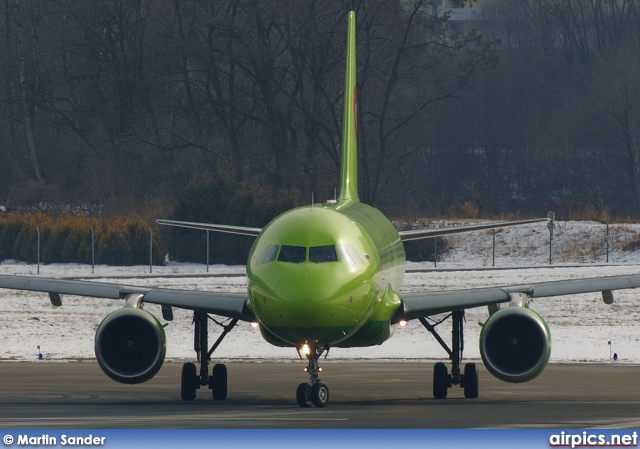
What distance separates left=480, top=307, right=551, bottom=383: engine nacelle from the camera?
21.6 meters

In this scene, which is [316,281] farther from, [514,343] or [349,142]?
[349,142]

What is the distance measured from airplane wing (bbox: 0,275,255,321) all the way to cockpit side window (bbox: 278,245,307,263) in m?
2.39

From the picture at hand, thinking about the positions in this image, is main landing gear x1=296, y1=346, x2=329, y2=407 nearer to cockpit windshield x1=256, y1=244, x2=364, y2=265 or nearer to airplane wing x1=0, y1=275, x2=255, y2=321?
cockpit windshield x1=256, y1=244, x2=364, y2=265

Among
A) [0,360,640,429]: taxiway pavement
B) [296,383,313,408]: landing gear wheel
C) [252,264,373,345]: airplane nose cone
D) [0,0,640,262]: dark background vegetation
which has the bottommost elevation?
[0,360,640,429]: taxiway pavement

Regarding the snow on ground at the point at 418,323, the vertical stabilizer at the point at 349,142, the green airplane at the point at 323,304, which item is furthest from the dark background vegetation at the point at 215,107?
the green airplane at the point at 323,304

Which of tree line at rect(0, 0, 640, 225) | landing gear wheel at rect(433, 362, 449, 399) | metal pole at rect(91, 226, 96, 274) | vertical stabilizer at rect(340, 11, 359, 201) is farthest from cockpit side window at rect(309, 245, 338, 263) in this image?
tree line at rect(0, 0, 640, 225)

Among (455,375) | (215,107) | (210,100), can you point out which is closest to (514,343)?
(455,375)

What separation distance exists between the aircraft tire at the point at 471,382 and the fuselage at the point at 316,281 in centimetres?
296

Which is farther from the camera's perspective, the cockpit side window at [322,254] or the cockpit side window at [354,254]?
the cockpit side window at [354,254]

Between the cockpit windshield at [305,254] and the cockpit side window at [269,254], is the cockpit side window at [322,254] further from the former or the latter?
the cockpit side window at [269,254]

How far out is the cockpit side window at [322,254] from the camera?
19906 mm

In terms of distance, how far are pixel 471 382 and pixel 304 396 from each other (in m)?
4.73

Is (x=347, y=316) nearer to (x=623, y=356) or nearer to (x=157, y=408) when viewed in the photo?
(x=157, y=408)

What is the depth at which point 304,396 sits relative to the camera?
20.6 meters
